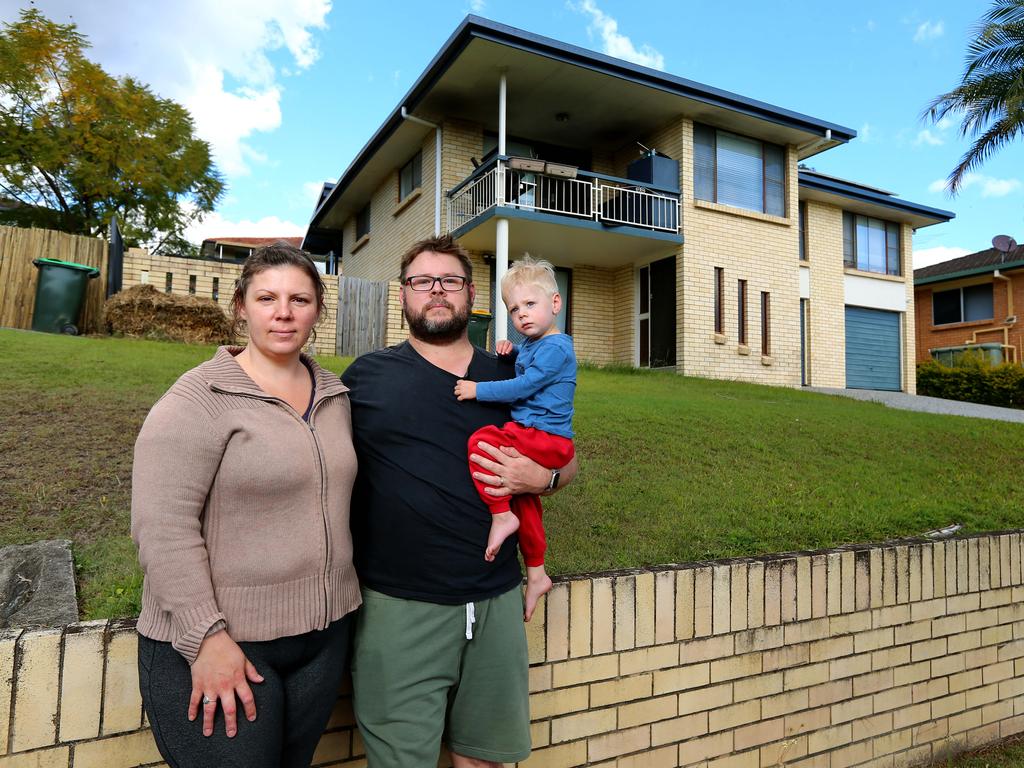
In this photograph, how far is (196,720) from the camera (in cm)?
144

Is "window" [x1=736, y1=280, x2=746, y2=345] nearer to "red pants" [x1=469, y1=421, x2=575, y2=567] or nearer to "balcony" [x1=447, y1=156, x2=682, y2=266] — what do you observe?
Answer: "balcony" [x1=447, y1=156, x2=682, y2=266]

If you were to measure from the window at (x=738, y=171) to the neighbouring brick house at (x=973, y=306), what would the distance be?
35.6ft

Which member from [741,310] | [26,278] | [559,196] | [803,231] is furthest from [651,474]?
[803,231]

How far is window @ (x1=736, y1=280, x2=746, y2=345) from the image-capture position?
14906 millimetres

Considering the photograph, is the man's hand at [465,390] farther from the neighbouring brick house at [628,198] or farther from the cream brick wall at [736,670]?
the neighbouring brick house at [628,198]

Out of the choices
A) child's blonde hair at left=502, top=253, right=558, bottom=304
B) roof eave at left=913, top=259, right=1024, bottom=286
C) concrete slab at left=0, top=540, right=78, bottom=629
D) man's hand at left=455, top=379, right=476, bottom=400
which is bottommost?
concrete slab at left=0, top=540, right=78, bottom=629

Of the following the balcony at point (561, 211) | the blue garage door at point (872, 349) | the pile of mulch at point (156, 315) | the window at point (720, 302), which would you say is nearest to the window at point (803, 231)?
the blue garage door at point (872, 349)

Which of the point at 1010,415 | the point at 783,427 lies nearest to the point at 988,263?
the point at 1010,415

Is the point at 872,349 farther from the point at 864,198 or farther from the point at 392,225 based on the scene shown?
the point at 392,225

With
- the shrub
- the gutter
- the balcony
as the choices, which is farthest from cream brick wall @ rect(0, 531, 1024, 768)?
the shrub

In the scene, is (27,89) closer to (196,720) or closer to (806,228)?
(806,228)

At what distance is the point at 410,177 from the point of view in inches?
634

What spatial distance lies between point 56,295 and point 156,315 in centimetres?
159

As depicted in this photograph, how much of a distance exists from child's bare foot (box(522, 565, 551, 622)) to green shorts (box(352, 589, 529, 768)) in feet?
0.40
